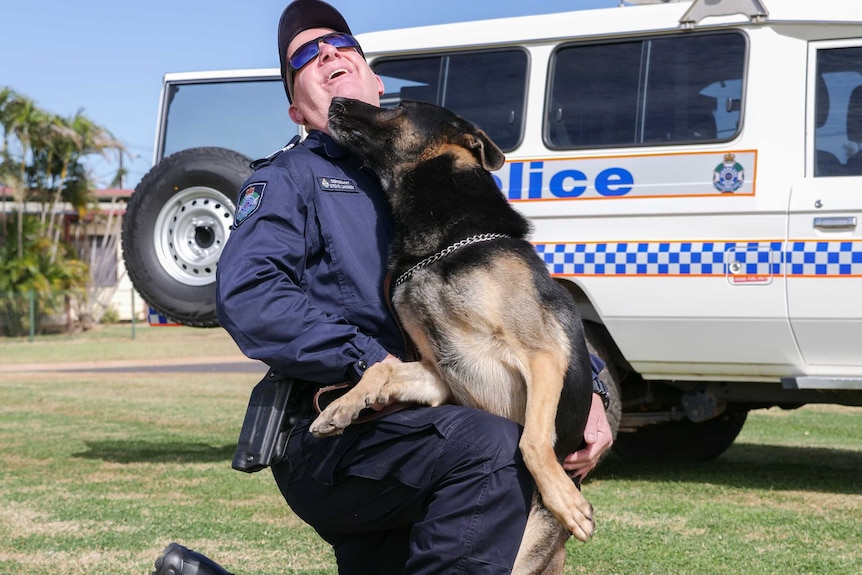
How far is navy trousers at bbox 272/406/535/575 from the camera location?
7.57 feet

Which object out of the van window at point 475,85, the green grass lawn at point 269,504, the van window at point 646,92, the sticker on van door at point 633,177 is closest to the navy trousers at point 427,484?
the green grass lawn at point 269,504

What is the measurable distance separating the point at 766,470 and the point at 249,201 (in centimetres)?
524

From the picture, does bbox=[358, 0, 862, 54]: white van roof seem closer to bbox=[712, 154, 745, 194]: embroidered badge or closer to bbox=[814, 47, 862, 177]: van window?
bbox=[814, 47, 862, 177]: van window

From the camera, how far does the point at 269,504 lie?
5.55 m

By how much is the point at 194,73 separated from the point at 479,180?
195 inches

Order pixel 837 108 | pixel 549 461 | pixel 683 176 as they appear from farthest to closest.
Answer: pixel 683 176 → pixel 837 108 → pixel 549 461

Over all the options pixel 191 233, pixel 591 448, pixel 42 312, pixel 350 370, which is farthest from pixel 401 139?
pixel 42 312

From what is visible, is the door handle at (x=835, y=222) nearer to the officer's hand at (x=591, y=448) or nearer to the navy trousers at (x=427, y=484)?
the officer's hand at (x=591, y=448)

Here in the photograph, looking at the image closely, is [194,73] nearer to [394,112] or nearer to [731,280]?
[731,280]

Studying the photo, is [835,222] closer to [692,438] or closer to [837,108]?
[837,108]

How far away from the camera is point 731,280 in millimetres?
5691

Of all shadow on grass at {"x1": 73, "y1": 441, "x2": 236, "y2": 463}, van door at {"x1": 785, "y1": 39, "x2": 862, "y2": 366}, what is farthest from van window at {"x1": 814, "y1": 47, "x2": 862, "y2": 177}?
shadow on grass at {"x1": 73, "y1": 441, "x2": 236, "y2": 463}

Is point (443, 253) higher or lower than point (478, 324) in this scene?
higher

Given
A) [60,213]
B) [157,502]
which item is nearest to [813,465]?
[157,502]
